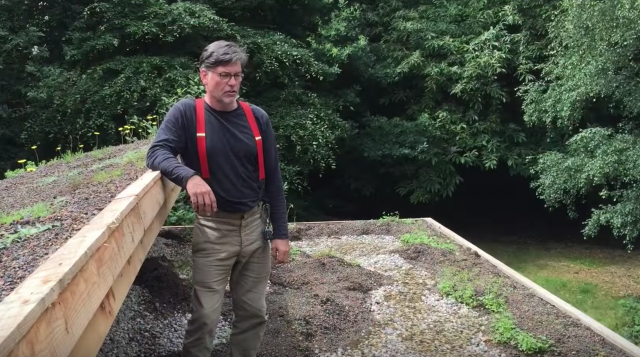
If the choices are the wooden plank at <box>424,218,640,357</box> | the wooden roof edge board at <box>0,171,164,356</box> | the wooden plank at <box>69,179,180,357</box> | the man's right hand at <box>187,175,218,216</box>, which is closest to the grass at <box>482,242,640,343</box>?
the wooden plank at <box>424,218,640,357</box>

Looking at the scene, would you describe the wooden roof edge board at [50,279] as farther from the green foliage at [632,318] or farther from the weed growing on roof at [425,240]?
the green foliage at [632,318]

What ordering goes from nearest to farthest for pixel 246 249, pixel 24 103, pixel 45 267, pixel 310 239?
pixel 45 267, pixel 246 249, pixel 310 239, pixel 24 103

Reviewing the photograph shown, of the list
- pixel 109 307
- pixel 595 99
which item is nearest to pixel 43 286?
pixel 109 307

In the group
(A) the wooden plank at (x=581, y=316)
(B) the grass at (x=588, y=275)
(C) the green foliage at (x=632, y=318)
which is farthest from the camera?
(B) the grass at (x=588, y=275)

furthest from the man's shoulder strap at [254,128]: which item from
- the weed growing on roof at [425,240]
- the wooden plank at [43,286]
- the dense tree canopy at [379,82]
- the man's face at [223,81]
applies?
the dense tree canopy at [379,82]

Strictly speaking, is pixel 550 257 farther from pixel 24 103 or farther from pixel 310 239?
pixel 24 103

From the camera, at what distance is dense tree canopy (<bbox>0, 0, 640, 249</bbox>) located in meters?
9.06

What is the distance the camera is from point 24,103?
10453mm

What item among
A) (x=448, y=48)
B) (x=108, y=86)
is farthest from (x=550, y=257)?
(x=108, y=86)

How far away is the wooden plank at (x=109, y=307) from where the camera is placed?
2.03 m

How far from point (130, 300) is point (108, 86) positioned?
18.7ft

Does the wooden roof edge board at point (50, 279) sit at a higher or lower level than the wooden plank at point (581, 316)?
higher

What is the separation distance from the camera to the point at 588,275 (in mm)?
11000

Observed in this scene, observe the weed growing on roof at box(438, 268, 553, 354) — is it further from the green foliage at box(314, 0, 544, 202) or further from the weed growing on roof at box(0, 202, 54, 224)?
the green foliage at box(314, 0, 544, 202)
